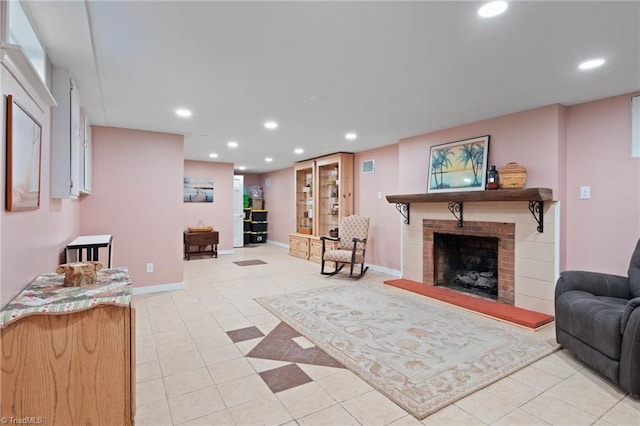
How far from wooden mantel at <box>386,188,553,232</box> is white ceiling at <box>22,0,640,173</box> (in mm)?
930

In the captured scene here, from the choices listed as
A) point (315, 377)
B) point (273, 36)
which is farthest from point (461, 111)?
point (315, 377)

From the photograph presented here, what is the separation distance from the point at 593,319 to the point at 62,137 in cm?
409

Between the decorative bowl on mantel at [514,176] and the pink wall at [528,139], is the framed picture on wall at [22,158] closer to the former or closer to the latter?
the decorative bowl on mantel at [514,176]

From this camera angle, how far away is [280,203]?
30.7 feet

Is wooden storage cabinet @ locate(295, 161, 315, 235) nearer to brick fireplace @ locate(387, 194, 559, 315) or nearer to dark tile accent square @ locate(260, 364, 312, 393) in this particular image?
brick fireplace @ locate(387, 194, 559, 315)

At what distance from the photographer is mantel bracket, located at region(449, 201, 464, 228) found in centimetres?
423

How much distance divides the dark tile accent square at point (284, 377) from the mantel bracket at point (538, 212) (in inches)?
114

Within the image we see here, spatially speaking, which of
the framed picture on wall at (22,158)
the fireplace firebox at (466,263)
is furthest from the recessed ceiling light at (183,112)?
the fireplace firebox at (466,263)

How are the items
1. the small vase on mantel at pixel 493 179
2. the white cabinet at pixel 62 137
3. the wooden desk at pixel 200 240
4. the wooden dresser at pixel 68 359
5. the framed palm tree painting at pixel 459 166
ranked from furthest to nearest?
1. the wooden desk at pixel 200 240
2. the framed palm tree painting at pixel 459 166
3. the small vase on mantel at pixel 493 179
4. the white cabinet at pixel 62 137
5. the wooden dresser at pixel 68 359

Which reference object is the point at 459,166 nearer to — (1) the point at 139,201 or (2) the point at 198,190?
(1) the point at 139,201

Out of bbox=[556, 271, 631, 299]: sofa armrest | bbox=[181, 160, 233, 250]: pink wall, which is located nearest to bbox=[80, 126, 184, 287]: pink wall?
bbox=[181, 160, 233, 250]: pink wall

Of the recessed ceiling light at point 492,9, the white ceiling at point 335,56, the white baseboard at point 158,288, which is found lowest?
the white baseboard at point 158,288

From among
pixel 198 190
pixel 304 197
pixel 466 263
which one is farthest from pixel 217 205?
pixel 466 263

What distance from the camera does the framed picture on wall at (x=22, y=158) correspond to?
1529mm
